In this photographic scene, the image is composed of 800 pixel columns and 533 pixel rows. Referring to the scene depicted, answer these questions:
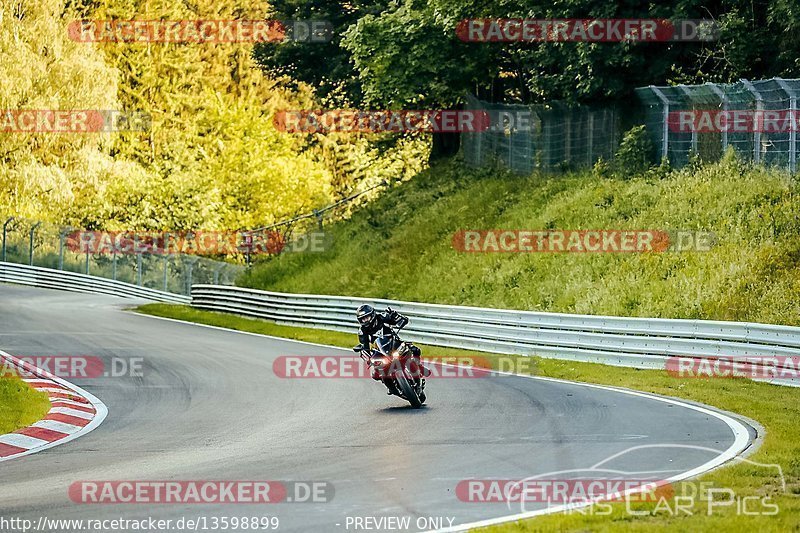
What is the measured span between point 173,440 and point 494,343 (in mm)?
12212

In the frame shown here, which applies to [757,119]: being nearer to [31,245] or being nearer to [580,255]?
[580,255]

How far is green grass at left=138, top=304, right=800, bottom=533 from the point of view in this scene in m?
8.70

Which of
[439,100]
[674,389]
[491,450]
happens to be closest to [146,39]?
[439,100]

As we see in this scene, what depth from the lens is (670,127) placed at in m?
31.5

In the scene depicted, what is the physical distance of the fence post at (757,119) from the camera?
91.7ft

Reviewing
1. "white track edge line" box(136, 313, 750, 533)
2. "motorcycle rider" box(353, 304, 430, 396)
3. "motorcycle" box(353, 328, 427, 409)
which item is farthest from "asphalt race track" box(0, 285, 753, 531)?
"motorcycle rider" box(353, 304, 430, 396)

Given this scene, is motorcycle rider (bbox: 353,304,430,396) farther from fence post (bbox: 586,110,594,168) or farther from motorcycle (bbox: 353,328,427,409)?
fence post (bbox: 586,110,594,168)

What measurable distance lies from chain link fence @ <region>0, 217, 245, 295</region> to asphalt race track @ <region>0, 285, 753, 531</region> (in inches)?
1019

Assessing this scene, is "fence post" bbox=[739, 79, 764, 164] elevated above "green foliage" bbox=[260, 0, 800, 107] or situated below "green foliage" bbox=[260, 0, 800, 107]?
below

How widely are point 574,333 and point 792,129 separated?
7923mm

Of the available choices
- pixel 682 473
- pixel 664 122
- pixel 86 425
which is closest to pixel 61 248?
pixel 664 122

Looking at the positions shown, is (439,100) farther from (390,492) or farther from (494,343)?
(390,492)

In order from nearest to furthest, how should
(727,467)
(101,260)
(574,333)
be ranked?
(727,467) → (574,333) → (101,260)

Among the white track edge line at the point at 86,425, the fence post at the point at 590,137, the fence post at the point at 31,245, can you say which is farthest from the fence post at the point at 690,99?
the fence post at the point at 31,245
